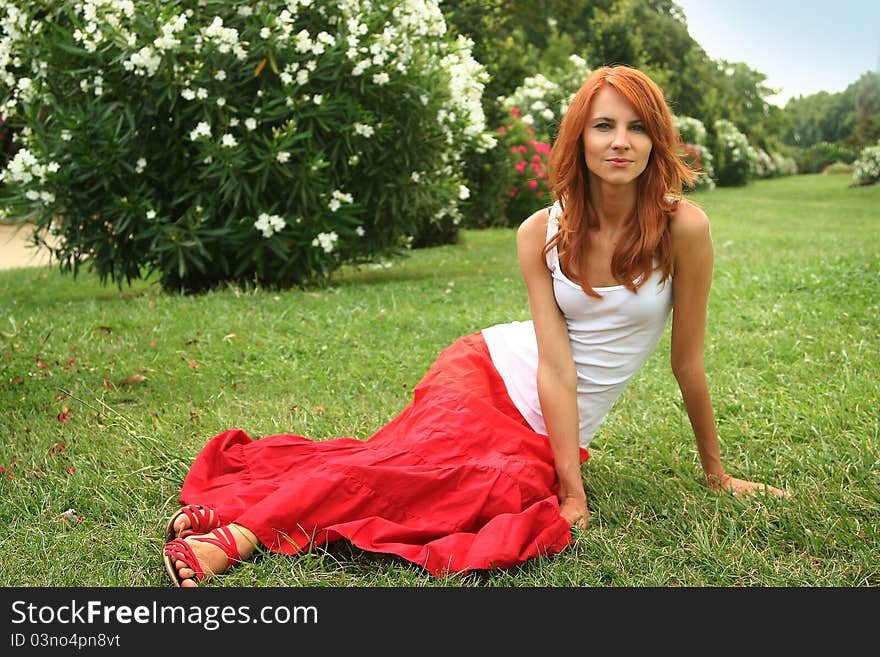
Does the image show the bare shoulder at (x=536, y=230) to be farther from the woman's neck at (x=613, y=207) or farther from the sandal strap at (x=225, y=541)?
the sandal strap at (x=225, y=541)

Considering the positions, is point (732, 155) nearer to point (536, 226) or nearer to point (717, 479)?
point (717, 479)

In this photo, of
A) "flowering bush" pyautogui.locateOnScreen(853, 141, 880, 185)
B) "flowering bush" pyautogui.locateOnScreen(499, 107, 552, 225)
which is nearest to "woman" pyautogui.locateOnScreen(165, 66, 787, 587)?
"flowering bush" pyautogui.locateOnScreen(499, 107, 552, 225)

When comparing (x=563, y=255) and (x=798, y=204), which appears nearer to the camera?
(x=563, y=255)

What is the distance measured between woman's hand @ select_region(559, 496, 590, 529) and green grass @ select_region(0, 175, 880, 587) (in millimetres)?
40

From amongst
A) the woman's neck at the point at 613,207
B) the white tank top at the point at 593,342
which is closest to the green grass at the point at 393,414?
the white tank top at the point at 593,342

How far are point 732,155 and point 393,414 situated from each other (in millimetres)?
24434

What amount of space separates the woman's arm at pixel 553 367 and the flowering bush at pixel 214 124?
13.9 ft

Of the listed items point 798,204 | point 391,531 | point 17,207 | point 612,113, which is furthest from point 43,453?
point 798,204

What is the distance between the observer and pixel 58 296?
8242 mm

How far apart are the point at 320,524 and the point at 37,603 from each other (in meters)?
0.72

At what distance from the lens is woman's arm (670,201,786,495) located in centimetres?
274

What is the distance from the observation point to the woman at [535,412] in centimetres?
257

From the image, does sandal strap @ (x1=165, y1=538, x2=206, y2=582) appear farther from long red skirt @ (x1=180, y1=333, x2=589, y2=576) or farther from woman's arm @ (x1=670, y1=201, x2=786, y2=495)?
woman's arm @ (x1=670, y1=201, x2=786, y2=495)

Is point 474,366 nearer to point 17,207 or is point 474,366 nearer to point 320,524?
point 320,524
